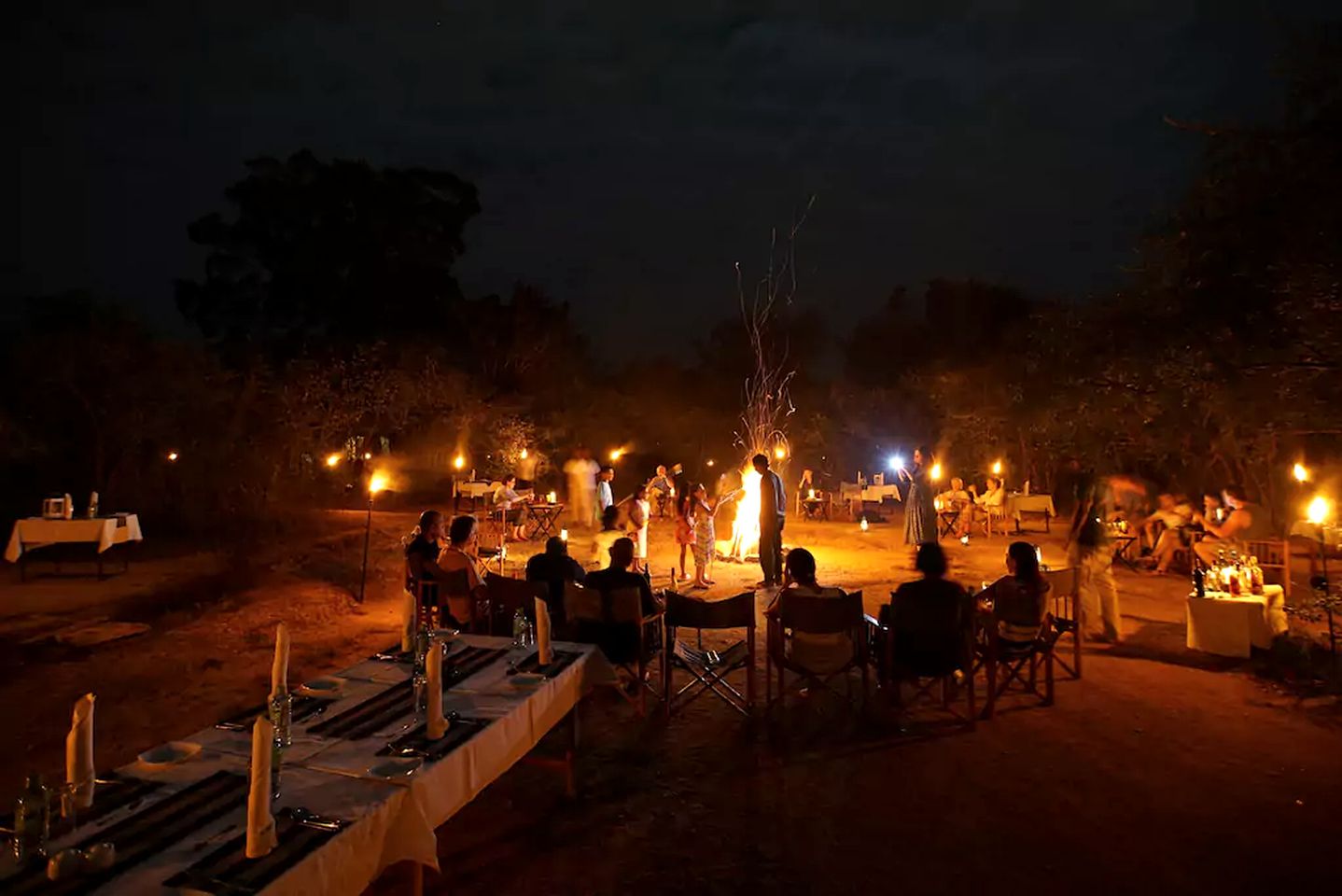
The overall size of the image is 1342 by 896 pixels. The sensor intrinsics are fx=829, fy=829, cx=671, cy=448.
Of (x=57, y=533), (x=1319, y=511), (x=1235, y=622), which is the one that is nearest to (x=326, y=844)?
(x=1235, y=622)

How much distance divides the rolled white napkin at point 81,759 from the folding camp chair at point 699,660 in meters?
3.27

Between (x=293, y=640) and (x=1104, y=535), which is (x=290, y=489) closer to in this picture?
(x=293, y=640)

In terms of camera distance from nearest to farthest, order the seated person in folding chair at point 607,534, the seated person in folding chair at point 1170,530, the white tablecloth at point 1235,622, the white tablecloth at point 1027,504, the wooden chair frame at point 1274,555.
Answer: the white tablecloth at point 1235,622, the wooden chair frame at point 1274,555, the seated person in folding chair at point 607,534, the seated person in folding chair at point 1170,530, the white tablecloth at point 1027,504

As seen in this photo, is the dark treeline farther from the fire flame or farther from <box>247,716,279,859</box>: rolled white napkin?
<box>247,716,279,859</box>: rolled white napkin

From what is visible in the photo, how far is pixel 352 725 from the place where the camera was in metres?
3.02

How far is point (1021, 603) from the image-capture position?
17.9ft

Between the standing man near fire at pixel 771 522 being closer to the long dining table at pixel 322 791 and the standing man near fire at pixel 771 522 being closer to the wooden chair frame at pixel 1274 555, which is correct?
the wooden chair frame at pixel 1274 555

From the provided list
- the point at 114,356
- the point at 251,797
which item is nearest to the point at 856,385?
the point at 114,356

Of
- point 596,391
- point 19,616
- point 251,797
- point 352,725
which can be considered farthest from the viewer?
point 596,391

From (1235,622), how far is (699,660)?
4271 millimetres

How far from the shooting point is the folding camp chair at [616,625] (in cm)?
Answer: 515

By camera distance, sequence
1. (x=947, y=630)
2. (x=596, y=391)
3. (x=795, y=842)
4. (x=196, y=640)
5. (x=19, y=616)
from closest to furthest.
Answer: (x=795, y=842) < (x=947, y=630) < (x=196, y=640) < (x=19, y=616) < (x=596, y=391)

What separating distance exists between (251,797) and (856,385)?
28.0m

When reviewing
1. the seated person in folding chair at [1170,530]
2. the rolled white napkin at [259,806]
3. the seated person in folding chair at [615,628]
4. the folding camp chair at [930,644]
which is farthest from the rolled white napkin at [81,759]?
the seated person in folding chair at [1170,530]
